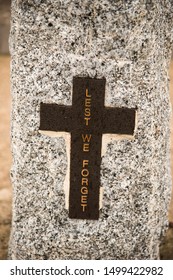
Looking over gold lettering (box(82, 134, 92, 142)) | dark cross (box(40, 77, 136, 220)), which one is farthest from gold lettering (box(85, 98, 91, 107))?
gold lettering (box(82, 134, 92, 142))

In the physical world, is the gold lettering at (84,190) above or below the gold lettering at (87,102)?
below

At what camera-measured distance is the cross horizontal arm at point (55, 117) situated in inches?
80.3

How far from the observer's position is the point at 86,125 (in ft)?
6.73

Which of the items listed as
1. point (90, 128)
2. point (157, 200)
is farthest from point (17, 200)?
point (157, 200)

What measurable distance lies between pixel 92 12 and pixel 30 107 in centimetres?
46

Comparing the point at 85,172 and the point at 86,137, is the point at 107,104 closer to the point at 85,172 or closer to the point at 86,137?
the point at 86,137

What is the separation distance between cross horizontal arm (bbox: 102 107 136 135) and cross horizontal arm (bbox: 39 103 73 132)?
145 millimetres

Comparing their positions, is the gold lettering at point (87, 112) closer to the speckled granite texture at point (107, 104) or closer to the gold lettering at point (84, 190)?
the speckled granite texture at point (107, 104)

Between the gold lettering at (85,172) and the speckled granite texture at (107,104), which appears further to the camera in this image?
the gold lettering at (85,172)

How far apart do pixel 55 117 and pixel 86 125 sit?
5.1 inches

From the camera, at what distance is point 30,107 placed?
Result: 207 centimetres

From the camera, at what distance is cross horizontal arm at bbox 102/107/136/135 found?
6.66 feet

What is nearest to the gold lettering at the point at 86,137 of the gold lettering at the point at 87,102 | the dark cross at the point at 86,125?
the dark cross at the point at 86,125
